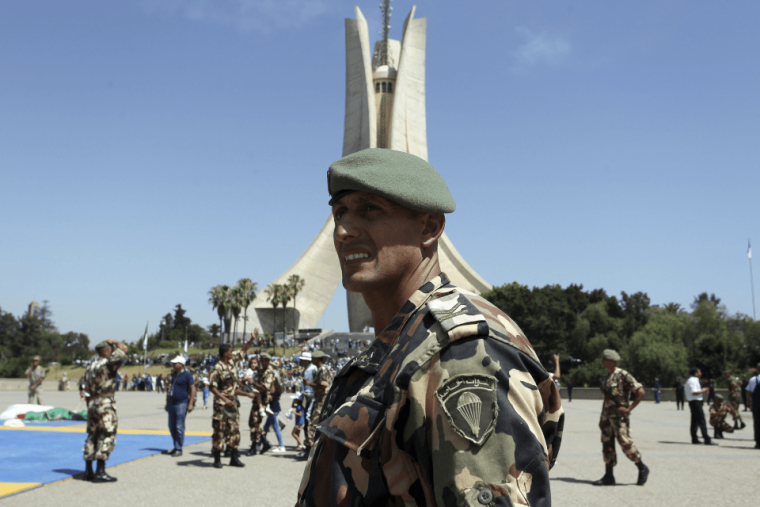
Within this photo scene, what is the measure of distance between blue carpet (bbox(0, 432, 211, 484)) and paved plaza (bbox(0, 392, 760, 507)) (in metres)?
0.11

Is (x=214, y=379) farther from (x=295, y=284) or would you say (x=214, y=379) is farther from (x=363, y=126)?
(x=363, y=126)

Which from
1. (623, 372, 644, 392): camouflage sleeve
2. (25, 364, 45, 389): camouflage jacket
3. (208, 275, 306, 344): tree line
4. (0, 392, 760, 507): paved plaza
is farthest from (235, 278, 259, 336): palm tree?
(623, 372, 644, 392): camouflage sleeve

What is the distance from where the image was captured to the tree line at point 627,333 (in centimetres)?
3359

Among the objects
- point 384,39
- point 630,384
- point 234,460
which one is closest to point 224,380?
point 234,460

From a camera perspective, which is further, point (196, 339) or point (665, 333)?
point (196, 339)

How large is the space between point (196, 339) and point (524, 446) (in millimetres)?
94585

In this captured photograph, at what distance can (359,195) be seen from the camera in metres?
1.26

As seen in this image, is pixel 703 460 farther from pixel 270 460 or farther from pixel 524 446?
pixel 524 446

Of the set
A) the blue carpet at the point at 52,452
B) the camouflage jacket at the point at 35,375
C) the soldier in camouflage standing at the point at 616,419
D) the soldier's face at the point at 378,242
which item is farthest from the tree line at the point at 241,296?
the soldier's face at the point at 378,242

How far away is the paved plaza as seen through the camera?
5645 mm

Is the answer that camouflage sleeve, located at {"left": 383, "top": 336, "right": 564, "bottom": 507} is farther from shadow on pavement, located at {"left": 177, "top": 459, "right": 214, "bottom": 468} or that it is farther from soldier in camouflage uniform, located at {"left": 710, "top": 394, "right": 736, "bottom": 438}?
soldier in camouflage uniform, located at {"left": 710, "top": 394, "right": 736, "bottom": 438}

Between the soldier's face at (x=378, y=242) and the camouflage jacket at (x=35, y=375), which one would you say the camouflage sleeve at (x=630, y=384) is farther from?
the camouflage jacket at (x=35, y=375)

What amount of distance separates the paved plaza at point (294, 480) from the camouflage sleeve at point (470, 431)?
5080 millimetres

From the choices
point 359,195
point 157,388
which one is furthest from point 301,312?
point 359,195
